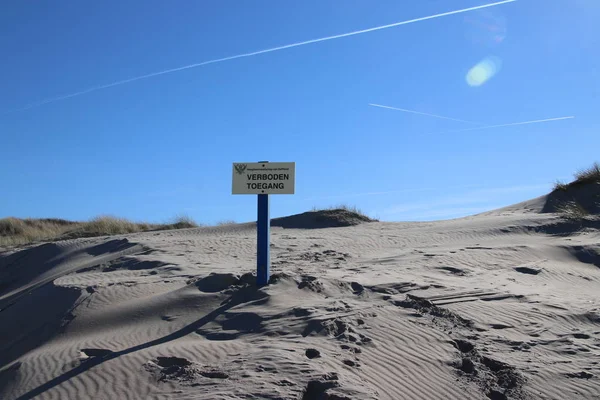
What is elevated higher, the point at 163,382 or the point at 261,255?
the point at 261,255

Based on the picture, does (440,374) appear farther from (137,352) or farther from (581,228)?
(581,228)

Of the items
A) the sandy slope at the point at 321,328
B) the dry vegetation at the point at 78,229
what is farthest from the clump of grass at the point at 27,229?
the sandy slope at the point at 321,328

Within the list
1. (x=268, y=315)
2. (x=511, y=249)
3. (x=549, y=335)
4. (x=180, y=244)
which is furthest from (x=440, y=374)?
(x=180, y=244)

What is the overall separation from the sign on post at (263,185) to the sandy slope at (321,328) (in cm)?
30

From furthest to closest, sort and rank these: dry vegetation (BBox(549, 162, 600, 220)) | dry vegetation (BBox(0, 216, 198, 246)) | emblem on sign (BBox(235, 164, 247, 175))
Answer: dry vegetation (BBox(0, 216, 198, 246)) → dry vegetation (BBox(549, 162, 600, 220)) → emblem on sign (BBox(235, 164, 247, 175))

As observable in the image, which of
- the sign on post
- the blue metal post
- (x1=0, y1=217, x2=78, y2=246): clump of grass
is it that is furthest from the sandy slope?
(x1=0, y1=217, x2=78, y2=246): clump of grass

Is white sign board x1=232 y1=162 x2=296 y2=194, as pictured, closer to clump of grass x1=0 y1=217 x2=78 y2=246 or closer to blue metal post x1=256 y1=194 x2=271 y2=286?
blue metal post x1=256 y1=194 x2=271 y2=286

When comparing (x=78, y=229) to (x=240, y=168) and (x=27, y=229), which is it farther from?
(x=240, y=168)

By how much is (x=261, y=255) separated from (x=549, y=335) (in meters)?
3.57

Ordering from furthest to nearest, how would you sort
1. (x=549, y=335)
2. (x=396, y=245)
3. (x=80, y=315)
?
(x=396, y=245)
(x=80, y=315)
(x=549, y=335)

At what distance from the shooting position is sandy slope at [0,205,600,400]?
4.95m

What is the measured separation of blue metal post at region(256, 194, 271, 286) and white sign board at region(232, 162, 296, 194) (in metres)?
0.17

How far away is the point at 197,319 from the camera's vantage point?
6.73 m

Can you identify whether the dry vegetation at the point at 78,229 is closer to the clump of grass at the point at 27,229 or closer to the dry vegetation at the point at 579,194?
the clump of grass at the point at 27,229
